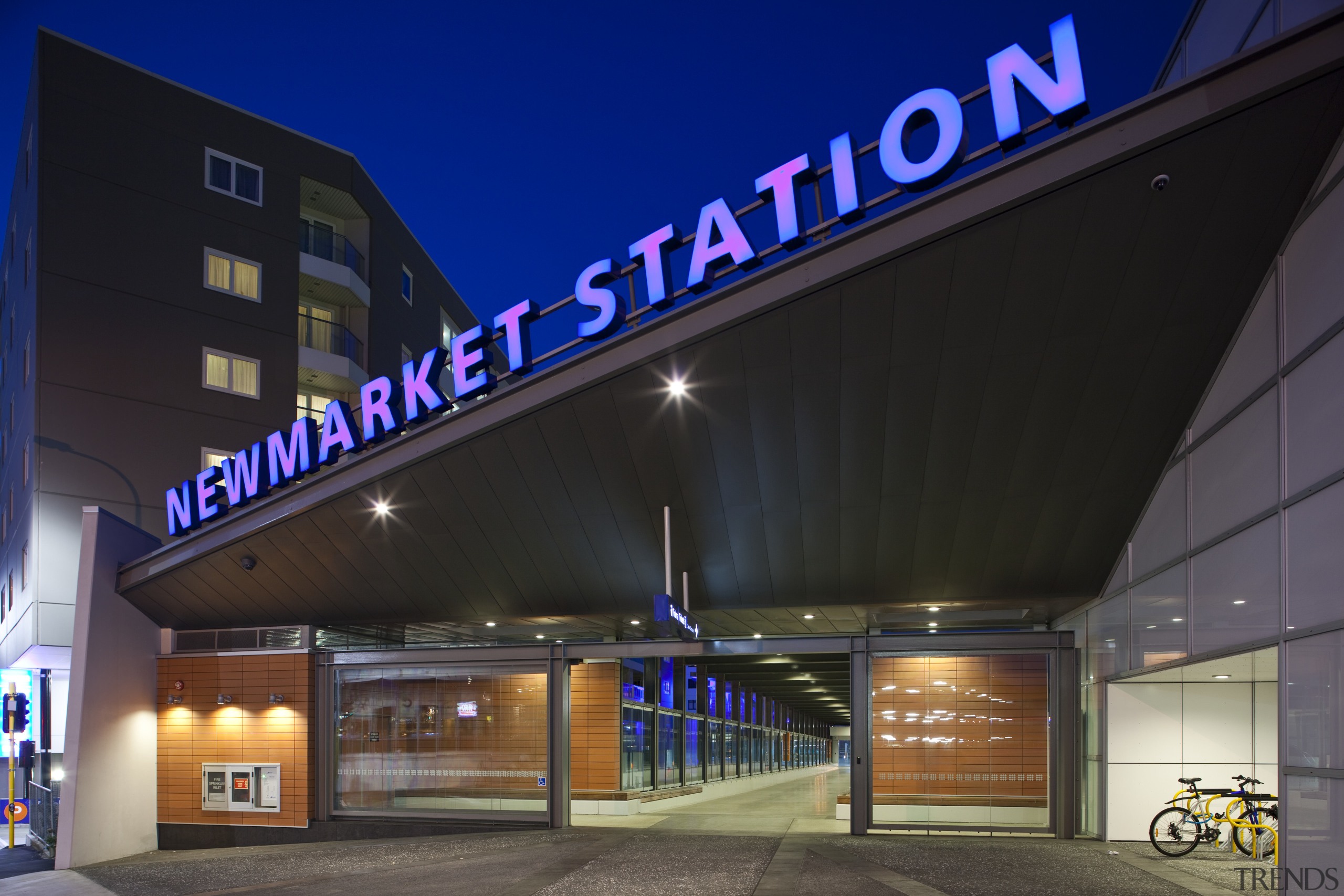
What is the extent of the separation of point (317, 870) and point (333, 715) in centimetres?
569

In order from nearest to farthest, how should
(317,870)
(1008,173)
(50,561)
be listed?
1. (1008,173)
2. (317,870)
3. (50,561)

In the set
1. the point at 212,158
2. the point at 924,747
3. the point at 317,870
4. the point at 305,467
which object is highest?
the point at 212,158

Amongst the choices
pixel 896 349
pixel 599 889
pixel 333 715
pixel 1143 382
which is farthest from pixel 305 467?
pixel 1143 382

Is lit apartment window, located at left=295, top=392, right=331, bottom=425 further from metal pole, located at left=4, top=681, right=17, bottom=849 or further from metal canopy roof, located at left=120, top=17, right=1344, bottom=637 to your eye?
metal canopy roof, located at left=120, top=17, right=1344, bottom=637

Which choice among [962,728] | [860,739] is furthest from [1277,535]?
[860,739]

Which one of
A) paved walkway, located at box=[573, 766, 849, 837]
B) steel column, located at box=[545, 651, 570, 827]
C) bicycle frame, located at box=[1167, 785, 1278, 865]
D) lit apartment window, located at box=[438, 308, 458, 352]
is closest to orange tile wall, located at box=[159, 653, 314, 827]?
steel column, located at box=[545, 651, 570, 827]

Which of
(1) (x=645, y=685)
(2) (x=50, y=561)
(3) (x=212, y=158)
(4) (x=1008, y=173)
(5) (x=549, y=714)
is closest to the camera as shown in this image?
(4) (x=1008, y=173)

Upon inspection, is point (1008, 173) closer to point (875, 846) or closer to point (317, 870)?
point (875, 846)

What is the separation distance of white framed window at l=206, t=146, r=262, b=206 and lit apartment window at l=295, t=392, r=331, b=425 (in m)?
7.02

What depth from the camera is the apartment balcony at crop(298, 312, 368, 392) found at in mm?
34781

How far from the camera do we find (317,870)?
51.1 ft

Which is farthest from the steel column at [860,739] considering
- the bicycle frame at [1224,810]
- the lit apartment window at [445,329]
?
the lit apartment window at [445,329]

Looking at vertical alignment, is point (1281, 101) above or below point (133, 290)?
below

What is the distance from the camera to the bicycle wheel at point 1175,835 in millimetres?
14773
